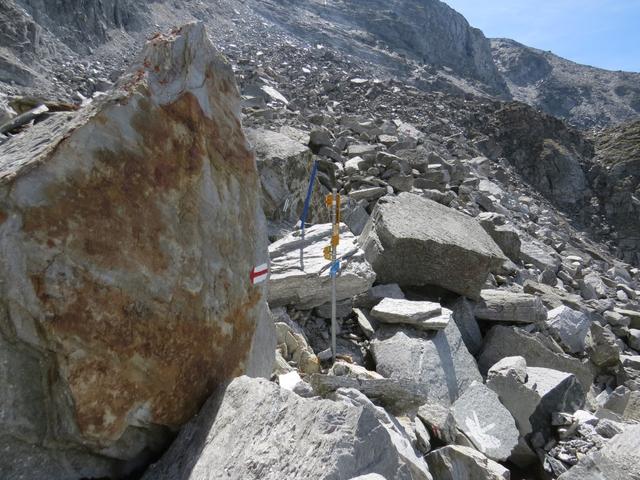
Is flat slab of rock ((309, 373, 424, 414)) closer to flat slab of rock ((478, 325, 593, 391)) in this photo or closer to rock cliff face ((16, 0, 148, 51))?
flat slab of rock ((478, 325, 593, 391))

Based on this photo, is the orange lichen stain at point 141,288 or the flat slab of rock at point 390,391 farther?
the flat slab of rock at point 390,391

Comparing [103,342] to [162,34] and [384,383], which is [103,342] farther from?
[384,383]

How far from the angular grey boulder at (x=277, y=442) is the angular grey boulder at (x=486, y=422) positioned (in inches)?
103

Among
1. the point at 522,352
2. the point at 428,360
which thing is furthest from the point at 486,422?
the point at 522,352

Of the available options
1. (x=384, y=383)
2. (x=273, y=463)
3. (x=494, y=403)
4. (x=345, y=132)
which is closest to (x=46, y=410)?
(x=273, y=463)

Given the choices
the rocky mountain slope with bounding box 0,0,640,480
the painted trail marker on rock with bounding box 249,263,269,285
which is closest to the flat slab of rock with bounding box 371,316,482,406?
the rocky mountain slope with bounding box 0,0,640,480

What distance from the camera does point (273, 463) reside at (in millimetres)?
2141

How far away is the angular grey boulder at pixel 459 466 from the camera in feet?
11.9

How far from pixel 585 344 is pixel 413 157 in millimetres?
6603

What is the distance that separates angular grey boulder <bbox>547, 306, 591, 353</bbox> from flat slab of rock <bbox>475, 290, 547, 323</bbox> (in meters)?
0.59

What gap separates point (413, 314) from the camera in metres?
5.79

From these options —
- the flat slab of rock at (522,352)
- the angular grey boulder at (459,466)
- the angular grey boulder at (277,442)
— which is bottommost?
the flat slab of rock at (522,352)

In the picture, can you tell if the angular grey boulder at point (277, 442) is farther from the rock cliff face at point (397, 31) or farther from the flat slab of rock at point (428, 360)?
the rock cliff face at point (397, 31)

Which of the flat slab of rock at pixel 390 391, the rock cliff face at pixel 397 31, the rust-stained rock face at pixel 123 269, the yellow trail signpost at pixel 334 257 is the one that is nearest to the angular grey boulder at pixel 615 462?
the flat slab of rock at pixel 390 391
